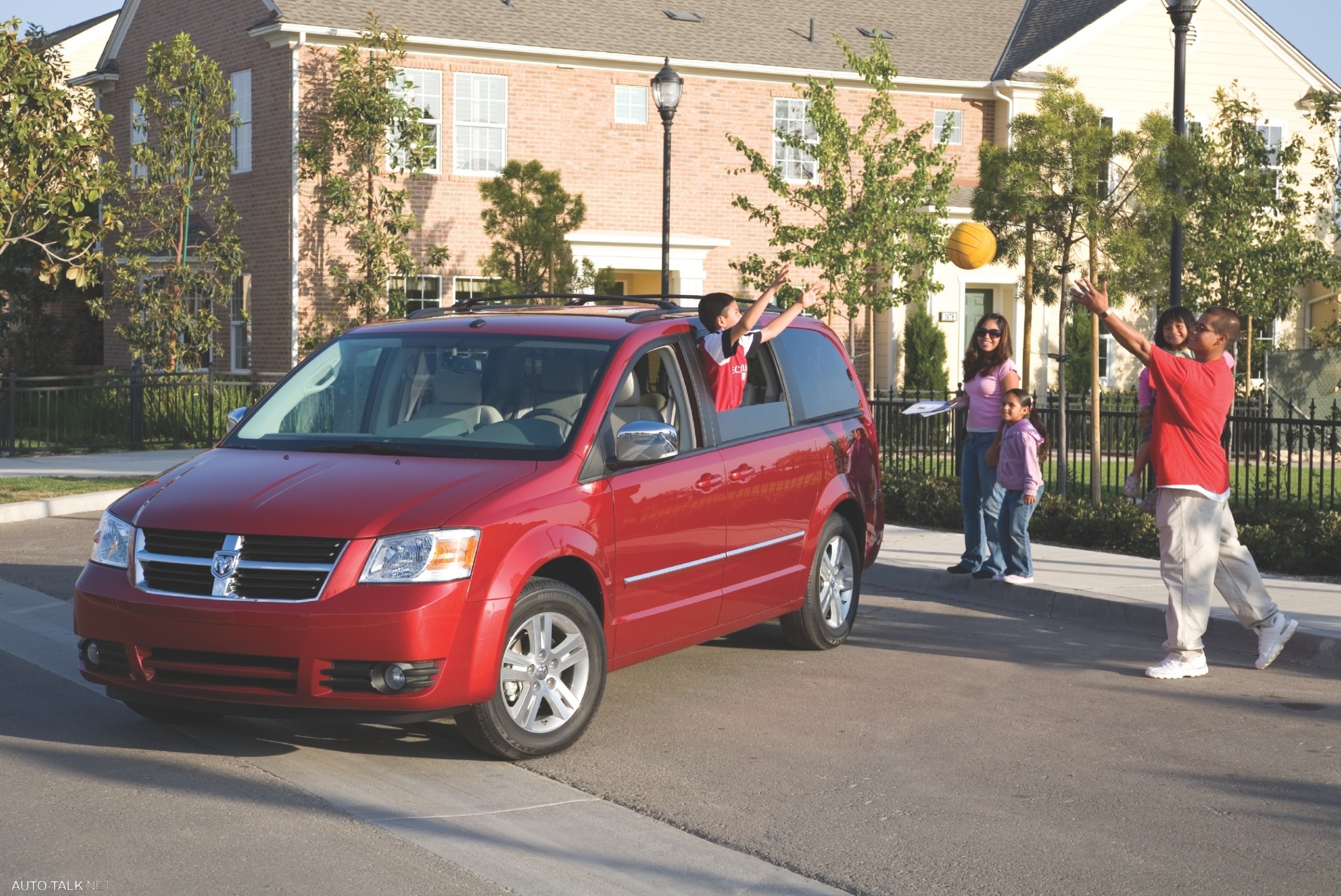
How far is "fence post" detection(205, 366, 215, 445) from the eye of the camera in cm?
2341

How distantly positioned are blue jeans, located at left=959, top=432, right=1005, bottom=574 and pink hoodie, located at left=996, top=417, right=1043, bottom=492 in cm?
25

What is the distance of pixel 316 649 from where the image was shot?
6055mm

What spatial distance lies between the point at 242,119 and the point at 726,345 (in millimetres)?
21524

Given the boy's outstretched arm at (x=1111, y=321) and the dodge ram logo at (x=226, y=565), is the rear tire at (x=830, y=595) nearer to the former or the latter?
the boy's outstretched arm at (x=1111, y=321)

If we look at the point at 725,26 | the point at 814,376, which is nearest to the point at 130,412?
the point at 725,26

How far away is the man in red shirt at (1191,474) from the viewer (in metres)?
8.17

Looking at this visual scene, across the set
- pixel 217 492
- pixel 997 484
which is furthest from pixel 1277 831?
pixel 997 484

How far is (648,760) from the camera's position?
6.58 metres

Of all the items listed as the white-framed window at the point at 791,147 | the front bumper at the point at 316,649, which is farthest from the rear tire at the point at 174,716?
the white-framed window at the point at 791,147

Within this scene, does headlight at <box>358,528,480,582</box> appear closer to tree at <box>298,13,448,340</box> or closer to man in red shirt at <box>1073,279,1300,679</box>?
man in red shirt at <box>1073,279,1300,679</box>

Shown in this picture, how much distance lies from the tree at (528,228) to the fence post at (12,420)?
23.6ft

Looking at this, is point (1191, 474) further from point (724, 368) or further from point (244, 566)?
point (244, 566)

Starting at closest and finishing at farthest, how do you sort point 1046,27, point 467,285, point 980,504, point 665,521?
point 665,521 → point 980,504 → point 467,285 → point 1046,27

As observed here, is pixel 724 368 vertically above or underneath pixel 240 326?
underneath
